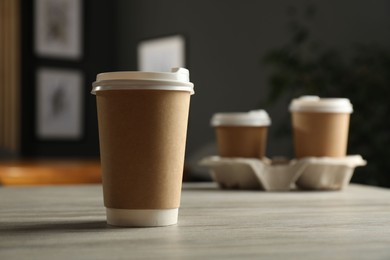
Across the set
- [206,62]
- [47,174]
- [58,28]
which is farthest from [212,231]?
[58,28]

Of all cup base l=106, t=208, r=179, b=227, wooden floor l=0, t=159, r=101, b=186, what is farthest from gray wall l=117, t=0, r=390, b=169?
cup base l=106, t=208, r=179, b=227

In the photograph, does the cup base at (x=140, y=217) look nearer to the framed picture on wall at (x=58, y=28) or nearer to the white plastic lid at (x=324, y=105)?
the white plastic lid at (x=324, y=105)

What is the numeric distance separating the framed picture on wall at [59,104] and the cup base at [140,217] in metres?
5.23

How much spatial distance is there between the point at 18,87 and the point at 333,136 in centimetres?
467

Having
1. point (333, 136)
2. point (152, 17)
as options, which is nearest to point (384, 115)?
point (333, 136)

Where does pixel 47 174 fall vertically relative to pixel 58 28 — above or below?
below

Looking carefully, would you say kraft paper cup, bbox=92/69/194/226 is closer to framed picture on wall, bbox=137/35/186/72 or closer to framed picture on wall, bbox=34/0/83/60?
framed picture on wall, bbox=137/35/186/72

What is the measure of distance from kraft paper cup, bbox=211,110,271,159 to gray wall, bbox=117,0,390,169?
92.6 inches

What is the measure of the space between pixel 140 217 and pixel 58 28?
544cm

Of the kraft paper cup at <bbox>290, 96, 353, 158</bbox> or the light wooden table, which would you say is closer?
the light wooden table

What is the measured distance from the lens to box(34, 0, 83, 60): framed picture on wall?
19.1 feet

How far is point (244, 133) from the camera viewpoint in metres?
1.46

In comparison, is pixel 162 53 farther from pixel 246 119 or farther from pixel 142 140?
pixel 142 140

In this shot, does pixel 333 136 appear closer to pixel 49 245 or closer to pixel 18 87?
pixel 49 245
